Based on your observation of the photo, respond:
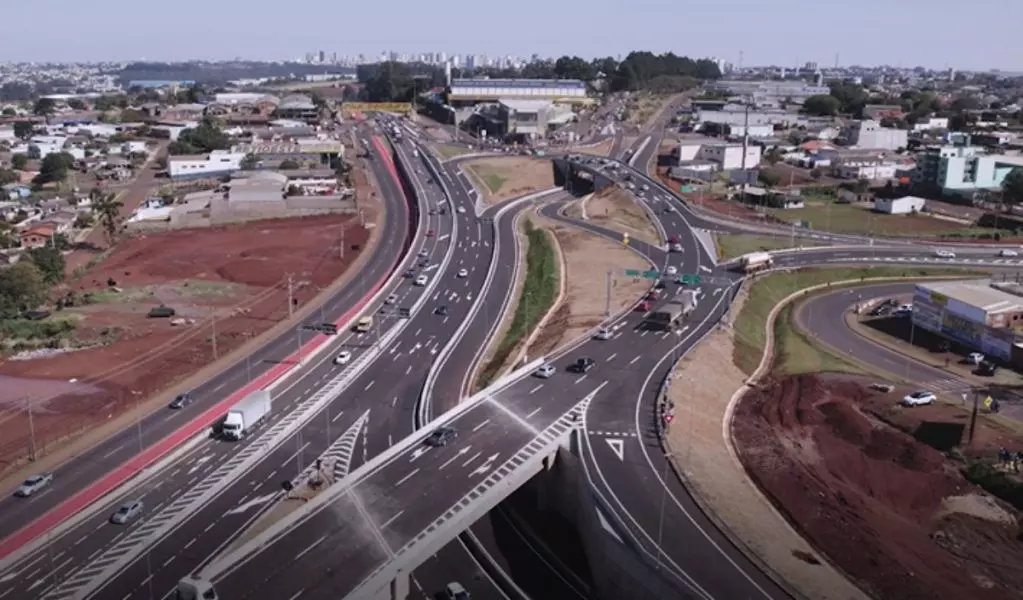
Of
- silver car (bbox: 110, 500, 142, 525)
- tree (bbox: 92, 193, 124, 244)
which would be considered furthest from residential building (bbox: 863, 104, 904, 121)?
silver car (bbox: 110, 500, 142, 525)

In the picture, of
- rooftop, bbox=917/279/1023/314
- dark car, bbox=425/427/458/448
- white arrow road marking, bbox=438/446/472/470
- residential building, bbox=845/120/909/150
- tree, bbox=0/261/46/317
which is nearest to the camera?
white arrow road marking, bbox=438/446/472/470

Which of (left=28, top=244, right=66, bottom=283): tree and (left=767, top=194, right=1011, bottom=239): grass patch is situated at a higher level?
(left=767, top=194, right=1011, bottom=239): grass patch

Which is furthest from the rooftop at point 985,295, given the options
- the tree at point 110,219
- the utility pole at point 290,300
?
the tree at point 110,219

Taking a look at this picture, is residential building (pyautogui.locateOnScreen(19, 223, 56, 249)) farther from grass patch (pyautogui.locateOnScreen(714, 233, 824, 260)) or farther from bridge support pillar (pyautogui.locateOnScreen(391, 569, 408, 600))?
bridge support pillar (pyautogui.locateOnScreen(391, 569, 408, 600))

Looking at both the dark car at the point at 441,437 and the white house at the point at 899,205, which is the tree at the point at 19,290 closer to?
the dark car at the point at 441,437

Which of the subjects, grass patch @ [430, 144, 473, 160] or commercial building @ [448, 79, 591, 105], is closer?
grass patch @ [430, 144, 473, 160]

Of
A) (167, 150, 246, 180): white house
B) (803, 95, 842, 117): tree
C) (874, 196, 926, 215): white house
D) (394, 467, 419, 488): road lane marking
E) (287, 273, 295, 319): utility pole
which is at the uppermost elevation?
(803, 95, 842, 117): tree

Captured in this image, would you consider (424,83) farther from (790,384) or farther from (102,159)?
(790,384)
